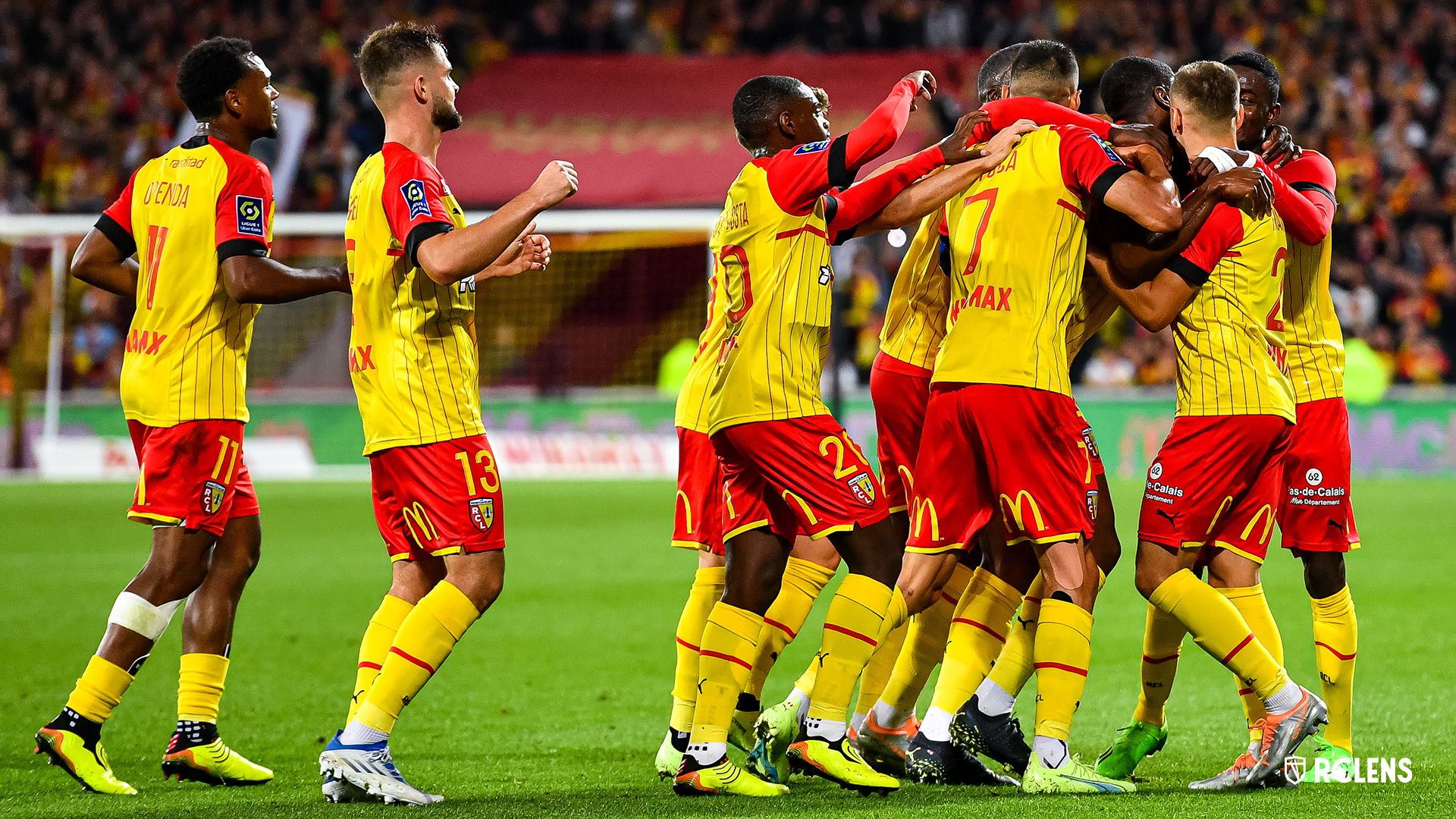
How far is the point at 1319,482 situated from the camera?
4961mm

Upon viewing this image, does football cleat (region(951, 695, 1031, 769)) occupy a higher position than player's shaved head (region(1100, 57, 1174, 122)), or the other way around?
player's shaved head (region(1100, 57, 1174, 122))

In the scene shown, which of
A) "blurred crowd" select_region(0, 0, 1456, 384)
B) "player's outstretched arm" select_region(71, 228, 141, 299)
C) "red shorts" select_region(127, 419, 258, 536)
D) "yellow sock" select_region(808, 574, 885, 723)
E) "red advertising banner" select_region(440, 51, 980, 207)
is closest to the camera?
"yellow sock" select_region(808, 574, 885, 723)

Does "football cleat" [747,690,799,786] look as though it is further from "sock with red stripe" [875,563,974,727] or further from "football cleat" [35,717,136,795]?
"football cleat" [35,717,136,795]

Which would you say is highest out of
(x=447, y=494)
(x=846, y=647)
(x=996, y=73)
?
(x=996, y=73)

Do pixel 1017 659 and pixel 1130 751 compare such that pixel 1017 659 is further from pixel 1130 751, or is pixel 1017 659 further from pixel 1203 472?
pixel 1203 472

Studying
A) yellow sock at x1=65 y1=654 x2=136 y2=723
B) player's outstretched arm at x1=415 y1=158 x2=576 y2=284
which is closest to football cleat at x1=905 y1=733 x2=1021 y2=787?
player's outstretched arm at x1=415 y1=158 x2=576 y2=284

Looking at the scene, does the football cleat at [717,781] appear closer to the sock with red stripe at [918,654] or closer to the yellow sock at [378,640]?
the sock with red stripe at [918,654]

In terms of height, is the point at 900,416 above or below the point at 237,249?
below

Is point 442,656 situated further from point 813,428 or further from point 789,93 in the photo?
point 789,93

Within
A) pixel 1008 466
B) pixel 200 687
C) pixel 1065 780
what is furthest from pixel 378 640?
pixel 1065 780

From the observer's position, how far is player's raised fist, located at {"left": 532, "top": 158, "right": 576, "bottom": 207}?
13.8ft

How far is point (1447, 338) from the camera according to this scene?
67.2 ft

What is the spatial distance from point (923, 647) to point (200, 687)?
241 centimetres

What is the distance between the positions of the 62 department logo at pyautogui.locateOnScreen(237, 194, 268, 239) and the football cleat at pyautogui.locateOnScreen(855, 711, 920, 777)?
8.49ft
